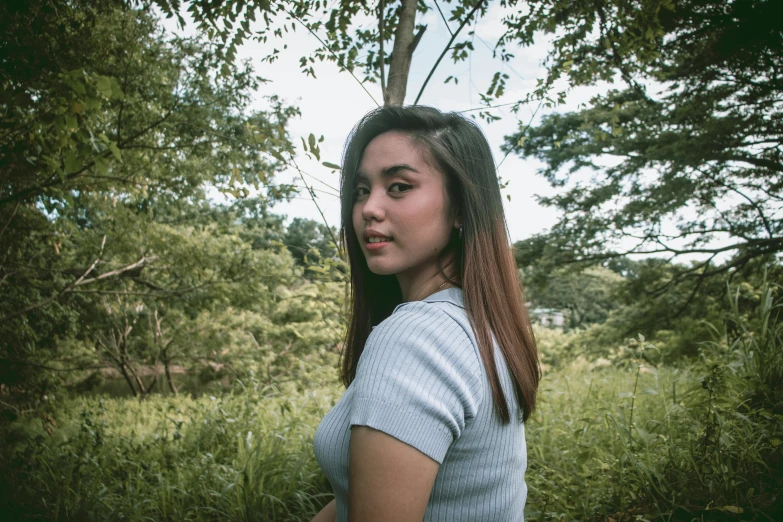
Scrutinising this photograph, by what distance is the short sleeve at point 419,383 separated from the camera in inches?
29.7

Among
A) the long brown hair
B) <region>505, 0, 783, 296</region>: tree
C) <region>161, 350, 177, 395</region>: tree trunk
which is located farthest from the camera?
<region>161, 350, 177, 395</region>: tree trunk

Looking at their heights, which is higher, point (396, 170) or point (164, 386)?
point (396, 170)

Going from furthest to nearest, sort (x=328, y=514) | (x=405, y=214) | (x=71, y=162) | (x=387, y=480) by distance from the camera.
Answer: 1. (x=71, y=162)
2. (x=328, y=514)
3. (x=405, y=214)
4. (x=387, y=480)

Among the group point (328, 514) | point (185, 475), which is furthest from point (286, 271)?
point (328, 514)

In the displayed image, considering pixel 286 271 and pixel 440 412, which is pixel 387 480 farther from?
pixel 286 271

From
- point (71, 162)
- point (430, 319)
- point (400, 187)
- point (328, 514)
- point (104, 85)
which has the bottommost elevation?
point (328, 514)

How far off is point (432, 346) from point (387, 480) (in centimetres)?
23

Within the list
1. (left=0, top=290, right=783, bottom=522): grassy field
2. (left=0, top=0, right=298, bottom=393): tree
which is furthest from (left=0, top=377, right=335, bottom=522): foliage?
(left=0, top=0, right=298, bottom=393): tree

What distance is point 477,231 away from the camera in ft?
3.83

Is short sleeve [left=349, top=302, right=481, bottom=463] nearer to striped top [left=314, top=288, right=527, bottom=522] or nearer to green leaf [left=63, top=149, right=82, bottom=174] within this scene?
striped top [left=314, top=288, right=527, bottom=522]

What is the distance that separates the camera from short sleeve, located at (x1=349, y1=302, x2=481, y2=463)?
0.75 metres

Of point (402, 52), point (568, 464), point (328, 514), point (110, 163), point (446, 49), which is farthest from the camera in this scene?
point (110, 163)

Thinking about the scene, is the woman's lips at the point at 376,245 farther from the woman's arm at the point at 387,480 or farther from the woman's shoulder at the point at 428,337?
the woman's arm at the point at 387,480

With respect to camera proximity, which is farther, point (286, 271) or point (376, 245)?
point (286, 271)
